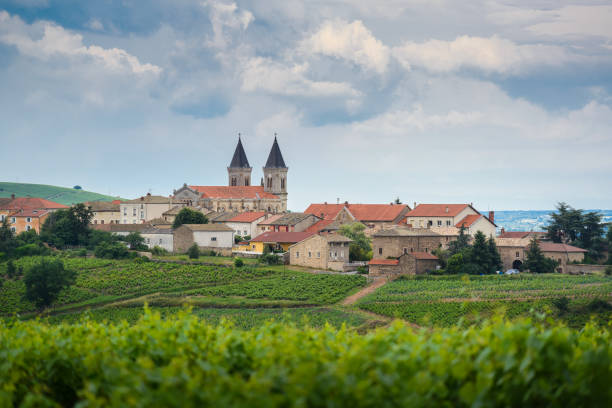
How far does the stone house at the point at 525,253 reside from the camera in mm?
54531

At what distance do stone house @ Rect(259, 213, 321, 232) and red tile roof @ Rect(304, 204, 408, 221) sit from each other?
8.44 meters

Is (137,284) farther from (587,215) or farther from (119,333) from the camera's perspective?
(587,215)

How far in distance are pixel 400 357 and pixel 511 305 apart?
31871mm

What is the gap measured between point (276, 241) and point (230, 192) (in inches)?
1516

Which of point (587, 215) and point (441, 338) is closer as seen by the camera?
point (441, 338)

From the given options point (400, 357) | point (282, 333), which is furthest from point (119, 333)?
point (400, 357)

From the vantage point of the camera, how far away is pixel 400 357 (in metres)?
5.98

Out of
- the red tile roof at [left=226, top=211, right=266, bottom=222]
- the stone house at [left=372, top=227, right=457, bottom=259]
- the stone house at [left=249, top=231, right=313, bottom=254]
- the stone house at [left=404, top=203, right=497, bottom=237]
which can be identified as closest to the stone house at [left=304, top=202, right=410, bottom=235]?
the stone house at [left=404, top=203, right=497, bottom=237]

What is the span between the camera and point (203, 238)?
63.3m

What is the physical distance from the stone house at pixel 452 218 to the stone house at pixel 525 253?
7.34 m

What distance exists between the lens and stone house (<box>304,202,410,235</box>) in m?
74.2

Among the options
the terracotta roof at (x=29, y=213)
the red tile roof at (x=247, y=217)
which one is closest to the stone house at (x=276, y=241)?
the red tile roof at (x=247, y=217)

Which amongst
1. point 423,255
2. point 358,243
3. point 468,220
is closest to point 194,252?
point 358,243

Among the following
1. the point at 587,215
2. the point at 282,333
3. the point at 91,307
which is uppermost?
the point at 587,215
